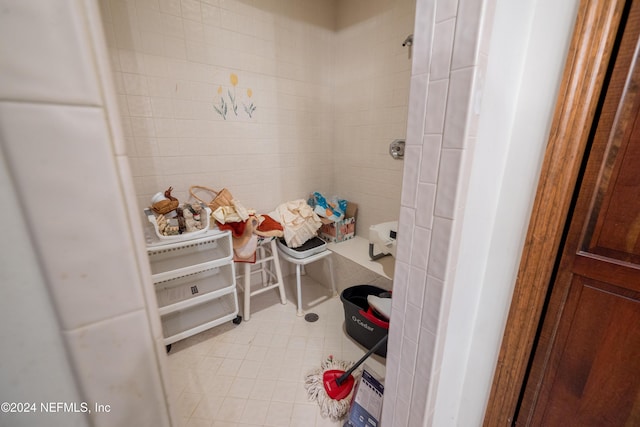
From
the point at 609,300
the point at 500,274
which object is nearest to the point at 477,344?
the point at 500,274

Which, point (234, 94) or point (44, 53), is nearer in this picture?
point (44, 53)

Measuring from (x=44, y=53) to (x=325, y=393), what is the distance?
141cm

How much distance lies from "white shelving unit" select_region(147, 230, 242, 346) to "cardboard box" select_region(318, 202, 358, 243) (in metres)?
0.86

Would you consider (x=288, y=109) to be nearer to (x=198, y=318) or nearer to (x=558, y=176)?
(x=198, y=318)

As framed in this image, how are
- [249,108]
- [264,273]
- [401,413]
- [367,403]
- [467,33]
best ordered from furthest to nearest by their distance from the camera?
[264,273] < [249,108] < [367,403] < [401,413] < [467,33]

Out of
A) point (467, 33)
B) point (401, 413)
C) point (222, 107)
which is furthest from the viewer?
point (222, 107)

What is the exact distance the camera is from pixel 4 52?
149 mm

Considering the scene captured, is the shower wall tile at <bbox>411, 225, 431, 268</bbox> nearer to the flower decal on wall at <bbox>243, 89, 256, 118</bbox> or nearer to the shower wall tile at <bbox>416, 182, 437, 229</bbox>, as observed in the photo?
the shower wall tile at <bbox>416, 182, 437, 229</bbox>

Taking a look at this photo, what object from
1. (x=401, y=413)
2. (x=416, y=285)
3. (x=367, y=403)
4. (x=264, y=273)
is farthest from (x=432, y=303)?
(x=264, y=273)

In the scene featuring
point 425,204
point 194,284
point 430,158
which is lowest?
point 194,284

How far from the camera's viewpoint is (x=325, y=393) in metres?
1.19

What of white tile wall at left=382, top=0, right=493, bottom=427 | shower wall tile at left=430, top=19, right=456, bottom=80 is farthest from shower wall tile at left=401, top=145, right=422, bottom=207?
shower wall tile at left=430, top=19, right=456, bottom=80

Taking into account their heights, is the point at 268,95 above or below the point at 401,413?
above

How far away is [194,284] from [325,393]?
1005 mm
